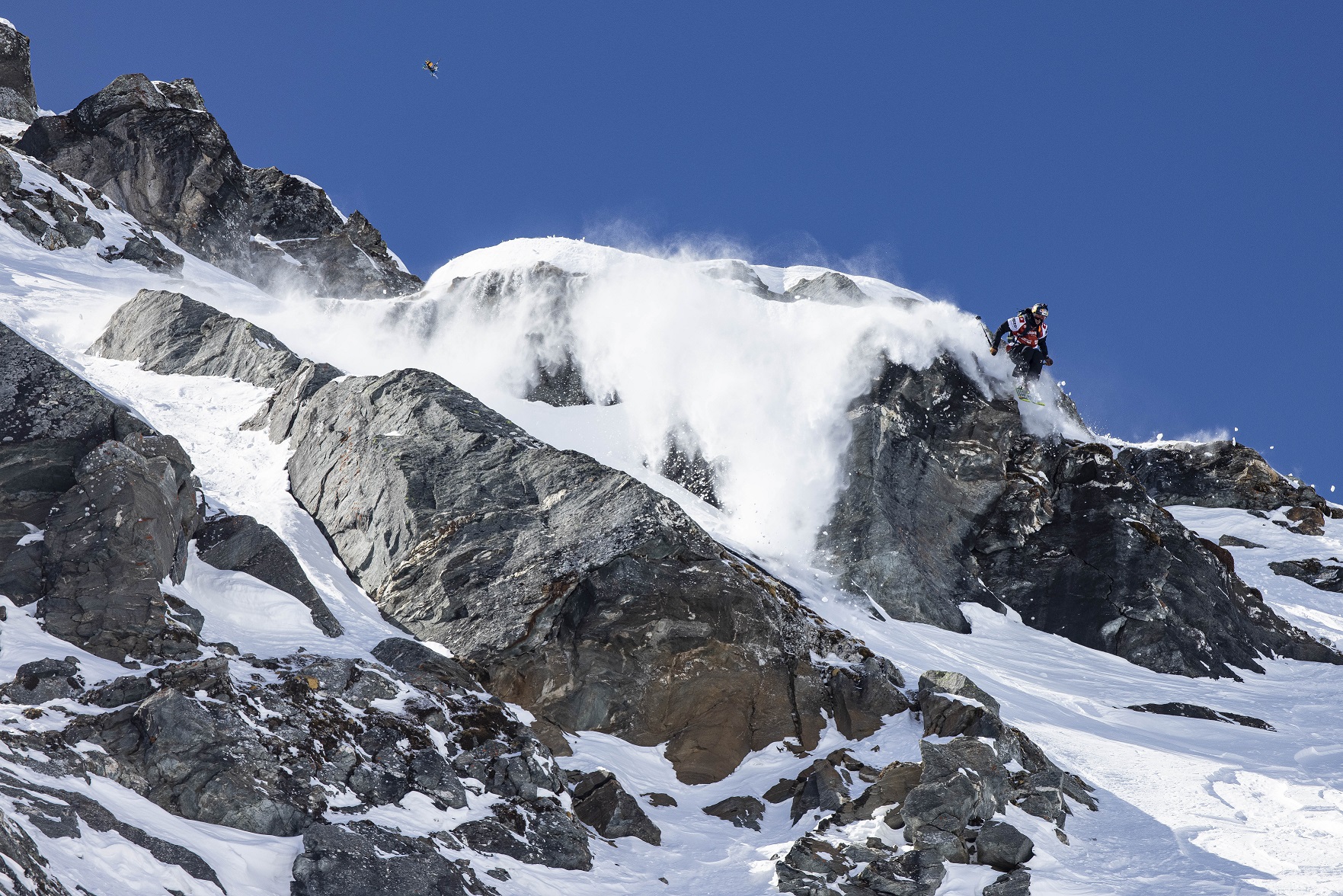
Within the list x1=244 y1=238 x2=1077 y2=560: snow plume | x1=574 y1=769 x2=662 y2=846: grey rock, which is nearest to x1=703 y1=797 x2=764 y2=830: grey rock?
x1=574 y1=769 x2=662 y2=846: grey rock

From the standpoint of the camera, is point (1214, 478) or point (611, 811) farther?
point (1214, 478)

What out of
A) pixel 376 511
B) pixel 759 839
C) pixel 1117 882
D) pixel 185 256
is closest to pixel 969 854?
pixel 1117 882

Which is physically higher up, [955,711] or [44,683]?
[955,711]

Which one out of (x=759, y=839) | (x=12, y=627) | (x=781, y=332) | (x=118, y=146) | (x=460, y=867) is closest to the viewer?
(x=460, y=867)

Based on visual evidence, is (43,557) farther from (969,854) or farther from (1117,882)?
(1117,882)

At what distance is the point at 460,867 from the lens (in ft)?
41.1

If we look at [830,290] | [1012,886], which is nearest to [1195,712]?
[1012,886]

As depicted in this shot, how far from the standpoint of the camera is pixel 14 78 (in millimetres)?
52438

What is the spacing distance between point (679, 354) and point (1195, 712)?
795 inches

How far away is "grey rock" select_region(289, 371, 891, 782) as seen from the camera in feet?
60.4

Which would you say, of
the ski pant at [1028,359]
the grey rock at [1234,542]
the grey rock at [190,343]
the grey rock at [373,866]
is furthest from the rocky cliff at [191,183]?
the grey rock at [373,866]

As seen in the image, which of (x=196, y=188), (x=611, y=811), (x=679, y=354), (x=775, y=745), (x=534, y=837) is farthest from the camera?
(x=196, y=188)

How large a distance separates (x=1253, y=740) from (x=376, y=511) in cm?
1892

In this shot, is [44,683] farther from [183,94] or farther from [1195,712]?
[183,94]
